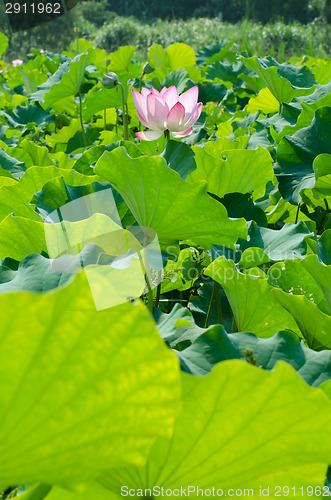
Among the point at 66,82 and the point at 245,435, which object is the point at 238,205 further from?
the point at 66,82

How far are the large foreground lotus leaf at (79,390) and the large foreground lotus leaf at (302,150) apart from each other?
2.74 ft

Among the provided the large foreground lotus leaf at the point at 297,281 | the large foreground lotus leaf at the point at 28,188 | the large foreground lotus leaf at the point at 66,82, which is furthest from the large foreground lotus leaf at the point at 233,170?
the large foreground lotus leaf at the point at 66,82

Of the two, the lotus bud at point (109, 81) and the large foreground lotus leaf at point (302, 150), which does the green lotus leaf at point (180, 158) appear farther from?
the lotus bud at point (109, 81)

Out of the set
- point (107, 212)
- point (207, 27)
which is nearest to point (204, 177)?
point (107, 212)

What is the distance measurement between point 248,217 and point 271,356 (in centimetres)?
51

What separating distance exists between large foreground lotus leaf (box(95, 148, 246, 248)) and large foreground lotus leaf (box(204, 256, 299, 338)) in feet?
0.32

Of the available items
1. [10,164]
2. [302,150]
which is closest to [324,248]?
[302,150]

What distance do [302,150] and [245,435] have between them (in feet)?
2.79

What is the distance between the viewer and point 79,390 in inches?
11.3

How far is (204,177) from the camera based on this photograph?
3.39 feet

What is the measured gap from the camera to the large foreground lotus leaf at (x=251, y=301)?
0.71 m

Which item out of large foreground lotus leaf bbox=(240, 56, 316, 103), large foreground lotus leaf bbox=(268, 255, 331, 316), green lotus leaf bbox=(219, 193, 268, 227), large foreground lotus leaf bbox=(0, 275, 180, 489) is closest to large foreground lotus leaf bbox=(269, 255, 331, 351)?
large foreground lotus leaf bbox=(268, 255, 331, 316)

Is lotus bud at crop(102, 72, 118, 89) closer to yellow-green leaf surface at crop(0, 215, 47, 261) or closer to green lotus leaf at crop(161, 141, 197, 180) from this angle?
green lotus leaf at crop(161, 141, 197, 180)

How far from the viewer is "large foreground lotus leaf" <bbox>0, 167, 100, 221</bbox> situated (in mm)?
907
